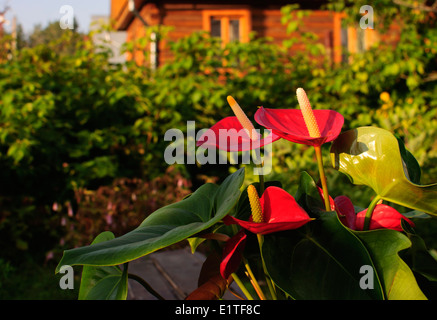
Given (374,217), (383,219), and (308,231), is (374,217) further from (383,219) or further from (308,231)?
(308,231)

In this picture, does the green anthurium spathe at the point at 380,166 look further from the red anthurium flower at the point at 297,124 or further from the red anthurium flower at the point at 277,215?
the red anthurium flower at the point at 277,215

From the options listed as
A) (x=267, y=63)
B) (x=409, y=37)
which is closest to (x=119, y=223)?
(x=267, y=63)

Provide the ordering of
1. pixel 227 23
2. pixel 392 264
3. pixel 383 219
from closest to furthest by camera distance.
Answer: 1. pixel 392 264
2. pixel 383 219
3. pixel 227 23

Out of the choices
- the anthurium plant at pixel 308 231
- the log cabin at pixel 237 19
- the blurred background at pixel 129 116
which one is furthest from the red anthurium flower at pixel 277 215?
the log cabin at pixel 237 19

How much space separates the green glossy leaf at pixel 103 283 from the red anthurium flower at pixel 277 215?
0.58ft

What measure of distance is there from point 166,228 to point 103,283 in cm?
12

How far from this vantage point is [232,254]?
28.3 inches

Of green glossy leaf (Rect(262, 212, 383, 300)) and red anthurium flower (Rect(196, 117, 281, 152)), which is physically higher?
red anthurium flower (Rect(196, 117, 281, 152))

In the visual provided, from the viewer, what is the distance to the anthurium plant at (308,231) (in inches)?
25.1

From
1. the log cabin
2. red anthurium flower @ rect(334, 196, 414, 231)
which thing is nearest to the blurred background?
red anthurium flower @ rect(334, 196, 414, 231)

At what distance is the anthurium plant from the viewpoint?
64 cm

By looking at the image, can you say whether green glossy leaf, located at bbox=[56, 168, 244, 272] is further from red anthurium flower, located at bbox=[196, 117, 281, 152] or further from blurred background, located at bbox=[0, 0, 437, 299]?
blurred background, located at bbox=[0, 0, 437, 299]

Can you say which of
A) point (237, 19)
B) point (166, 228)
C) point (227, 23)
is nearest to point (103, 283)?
point (166, 228)

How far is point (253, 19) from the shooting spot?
9.77 m
